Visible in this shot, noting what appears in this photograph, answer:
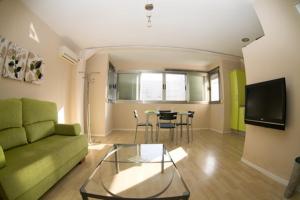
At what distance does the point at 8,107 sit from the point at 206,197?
240 centimetres

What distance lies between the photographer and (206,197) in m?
1.62

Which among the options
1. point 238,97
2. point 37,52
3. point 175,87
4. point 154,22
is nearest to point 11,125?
point 37,52

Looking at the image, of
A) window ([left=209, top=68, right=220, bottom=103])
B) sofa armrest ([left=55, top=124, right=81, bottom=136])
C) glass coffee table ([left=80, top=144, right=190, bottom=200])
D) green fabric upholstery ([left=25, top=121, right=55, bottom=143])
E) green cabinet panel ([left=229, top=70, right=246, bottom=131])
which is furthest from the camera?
window ([left=209, top=68, right=220, bottom=103])

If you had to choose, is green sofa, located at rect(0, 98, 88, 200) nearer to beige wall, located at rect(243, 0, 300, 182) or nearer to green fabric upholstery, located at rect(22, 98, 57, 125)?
green fabric upholstery, located at rect(22, 98, 57, 125)

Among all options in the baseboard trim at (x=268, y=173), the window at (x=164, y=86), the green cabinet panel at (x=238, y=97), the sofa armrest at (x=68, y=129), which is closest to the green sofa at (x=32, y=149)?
the sofa armrest at (x=68, y=129)

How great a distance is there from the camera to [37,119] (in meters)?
2.34

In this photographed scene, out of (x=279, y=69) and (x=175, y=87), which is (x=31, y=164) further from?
(x=175, y=87)

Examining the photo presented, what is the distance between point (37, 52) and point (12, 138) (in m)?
1.62

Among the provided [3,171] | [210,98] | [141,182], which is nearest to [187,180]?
[141,182]

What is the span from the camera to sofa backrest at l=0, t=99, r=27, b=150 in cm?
177

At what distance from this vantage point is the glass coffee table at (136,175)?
5.38 feet

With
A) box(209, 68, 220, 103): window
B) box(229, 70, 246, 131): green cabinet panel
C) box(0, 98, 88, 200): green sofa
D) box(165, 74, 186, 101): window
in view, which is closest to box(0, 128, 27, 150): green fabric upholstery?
box(0, 98, 88, 200): green sofa

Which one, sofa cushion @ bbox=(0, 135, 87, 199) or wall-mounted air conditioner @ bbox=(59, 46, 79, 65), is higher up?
wall-mounted air conditioner @ bbox=(59, 46, 79, 65)

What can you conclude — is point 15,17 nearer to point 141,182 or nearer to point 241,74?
point 141,182
